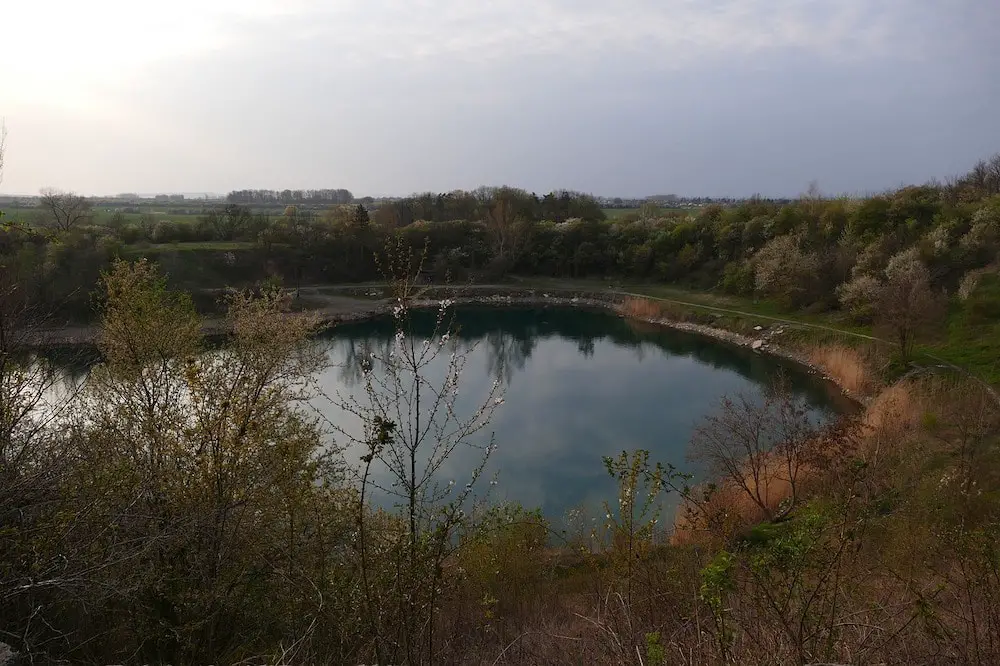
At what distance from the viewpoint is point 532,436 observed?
17391 millimetres

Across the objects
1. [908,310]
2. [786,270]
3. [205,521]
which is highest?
[786,270]

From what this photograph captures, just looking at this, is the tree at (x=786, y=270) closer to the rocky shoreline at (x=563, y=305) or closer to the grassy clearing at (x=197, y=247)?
the rocky shoreline at (x=563, y=305)

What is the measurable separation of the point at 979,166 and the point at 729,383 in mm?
29516

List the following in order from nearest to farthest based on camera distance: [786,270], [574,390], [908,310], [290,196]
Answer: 1. [908,310]
2. [574,390]
3. [786,270]
4. [290,196]

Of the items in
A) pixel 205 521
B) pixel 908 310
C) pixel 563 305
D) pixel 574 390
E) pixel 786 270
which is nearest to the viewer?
pixel 205 521

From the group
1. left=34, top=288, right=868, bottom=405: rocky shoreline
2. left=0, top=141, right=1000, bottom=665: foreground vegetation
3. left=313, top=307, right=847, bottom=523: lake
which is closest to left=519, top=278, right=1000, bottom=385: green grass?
left=0, top=141, right=1000, bottom=665: foreground vegetation

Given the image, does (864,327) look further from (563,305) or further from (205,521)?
(205,521)

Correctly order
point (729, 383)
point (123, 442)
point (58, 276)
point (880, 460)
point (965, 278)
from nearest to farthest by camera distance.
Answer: point (123, 442) → point (880, 460) → point (729, 383) → point (965, 278) → point (58, 276)

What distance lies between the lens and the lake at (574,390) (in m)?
14.3

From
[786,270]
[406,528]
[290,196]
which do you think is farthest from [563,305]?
[290,196]

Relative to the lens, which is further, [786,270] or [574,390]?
[786,270]

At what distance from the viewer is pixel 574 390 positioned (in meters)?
22.6

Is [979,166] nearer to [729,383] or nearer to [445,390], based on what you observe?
[729,383]

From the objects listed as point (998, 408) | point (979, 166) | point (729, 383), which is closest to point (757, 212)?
point (979, 166)
